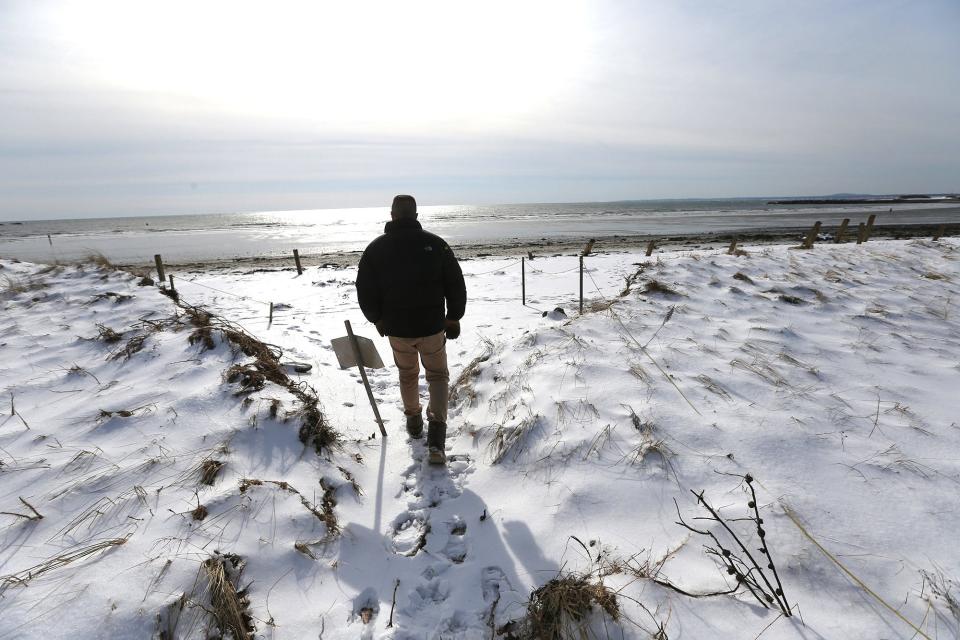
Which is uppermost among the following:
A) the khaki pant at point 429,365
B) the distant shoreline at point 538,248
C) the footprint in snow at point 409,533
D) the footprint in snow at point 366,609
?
the khaki pant at point 429,365

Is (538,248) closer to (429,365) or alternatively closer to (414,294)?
(429,365)

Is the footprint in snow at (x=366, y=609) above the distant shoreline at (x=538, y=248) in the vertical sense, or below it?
above

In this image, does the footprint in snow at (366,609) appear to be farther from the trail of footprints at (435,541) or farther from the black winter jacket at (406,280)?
the black winter jacket at (406,280)

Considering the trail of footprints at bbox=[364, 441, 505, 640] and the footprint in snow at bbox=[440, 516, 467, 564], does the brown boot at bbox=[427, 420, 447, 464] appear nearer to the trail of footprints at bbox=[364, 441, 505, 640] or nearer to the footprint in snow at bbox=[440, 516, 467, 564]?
the trail of footprints at bbox=[364, 441, 505, 640]

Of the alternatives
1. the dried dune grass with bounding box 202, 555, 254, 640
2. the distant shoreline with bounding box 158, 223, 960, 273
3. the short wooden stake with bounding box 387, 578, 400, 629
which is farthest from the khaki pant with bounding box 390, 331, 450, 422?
the distant shoreline with bounding box 158, 223, 960, 273

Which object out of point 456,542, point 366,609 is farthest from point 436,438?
point 366,609

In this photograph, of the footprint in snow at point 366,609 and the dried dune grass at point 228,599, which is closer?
the dried dune grass at point 228,599

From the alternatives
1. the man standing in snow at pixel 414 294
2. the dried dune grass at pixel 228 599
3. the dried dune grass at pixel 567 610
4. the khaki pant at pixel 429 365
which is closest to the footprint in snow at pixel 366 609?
the dried dune grass at pixel 228 599

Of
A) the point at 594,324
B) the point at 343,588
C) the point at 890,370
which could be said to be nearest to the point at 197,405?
the point at 343,588

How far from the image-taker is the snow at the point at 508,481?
2.11 meters

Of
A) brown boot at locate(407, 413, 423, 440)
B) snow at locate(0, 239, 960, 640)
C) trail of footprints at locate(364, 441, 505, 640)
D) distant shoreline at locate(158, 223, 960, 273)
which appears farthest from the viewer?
distant shoreline at locate(158, 223, 960, 273)

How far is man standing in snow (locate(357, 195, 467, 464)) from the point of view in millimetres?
3545

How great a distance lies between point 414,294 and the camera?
11.7 feet

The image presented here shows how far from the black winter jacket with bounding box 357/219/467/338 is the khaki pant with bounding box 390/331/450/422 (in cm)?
12
